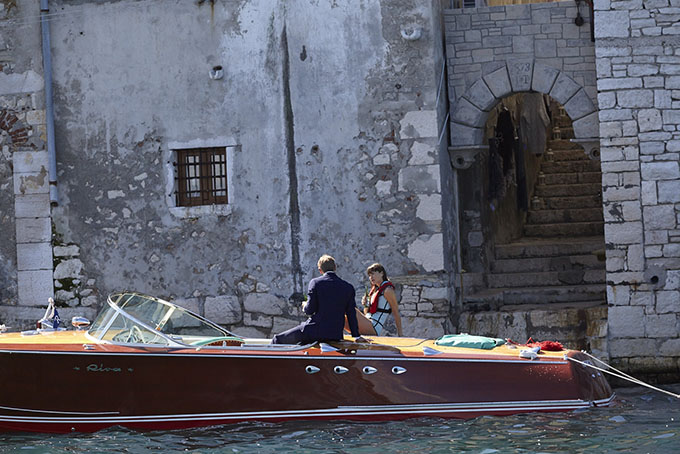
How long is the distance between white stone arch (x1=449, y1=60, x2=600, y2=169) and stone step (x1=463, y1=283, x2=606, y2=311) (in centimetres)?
160

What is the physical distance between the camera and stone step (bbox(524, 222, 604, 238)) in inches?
628

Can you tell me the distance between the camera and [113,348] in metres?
8.57

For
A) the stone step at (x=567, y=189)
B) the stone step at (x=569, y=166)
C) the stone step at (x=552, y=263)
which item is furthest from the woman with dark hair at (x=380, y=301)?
the stone step at (x=569, y=166)

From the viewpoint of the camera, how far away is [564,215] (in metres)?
16.6

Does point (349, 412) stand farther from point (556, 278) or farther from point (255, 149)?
point (556, 278)

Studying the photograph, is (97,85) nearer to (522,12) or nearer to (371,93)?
(371,93)

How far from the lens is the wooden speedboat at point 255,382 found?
8.39 meters

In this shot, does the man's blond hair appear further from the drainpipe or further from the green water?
the drainpipe

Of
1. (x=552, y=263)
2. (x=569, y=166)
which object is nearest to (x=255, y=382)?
(x=552, y=263)

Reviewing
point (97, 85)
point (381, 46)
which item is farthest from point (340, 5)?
point (97, 85)

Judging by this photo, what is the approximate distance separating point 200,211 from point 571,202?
690 cm

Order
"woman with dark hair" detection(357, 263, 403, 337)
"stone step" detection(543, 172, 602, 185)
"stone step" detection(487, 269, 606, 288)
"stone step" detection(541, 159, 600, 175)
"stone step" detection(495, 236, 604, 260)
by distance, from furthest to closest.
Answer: "stone step" detection(541, 159, 600, 175) < "stone step" detection(543, 172, 602, 185) < "stone step" detection(495, 236, 604, 260) < "stone step" detection(487, 269, 606, 288) < "woman with dark hair" detection(357, 263, 403, 337)

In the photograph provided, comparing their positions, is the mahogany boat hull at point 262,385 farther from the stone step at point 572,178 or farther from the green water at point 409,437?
the stone step at point 572,178

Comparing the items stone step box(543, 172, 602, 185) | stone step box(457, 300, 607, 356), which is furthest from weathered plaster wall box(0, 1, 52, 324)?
stone step box(543, 172, 602, 185)
